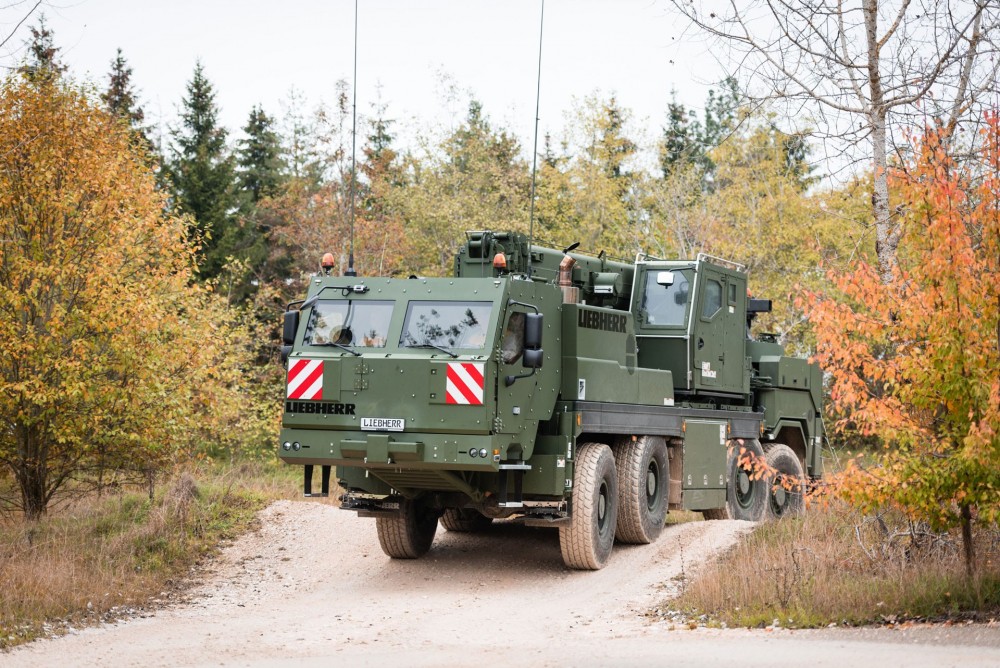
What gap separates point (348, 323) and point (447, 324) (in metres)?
1.09

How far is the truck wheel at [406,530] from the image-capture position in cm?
1503

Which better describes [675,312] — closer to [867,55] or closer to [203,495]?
[867,55]

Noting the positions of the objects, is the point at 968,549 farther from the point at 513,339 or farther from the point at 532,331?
the point at 513,339

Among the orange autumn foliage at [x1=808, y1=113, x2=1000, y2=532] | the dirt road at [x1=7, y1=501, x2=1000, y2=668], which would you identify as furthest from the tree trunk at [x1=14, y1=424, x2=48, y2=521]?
the orange autumn foliage at [x1=808, y1=113, x2=1000, y2=532]

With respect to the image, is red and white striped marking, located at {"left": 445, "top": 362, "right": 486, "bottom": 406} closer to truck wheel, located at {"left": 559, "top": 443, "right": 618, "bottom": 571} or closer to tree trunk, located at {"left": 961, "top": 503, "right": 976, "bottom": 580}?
truck wheel, located at {"left": 559, "top": 443, "right": 618, "bottom": 571}

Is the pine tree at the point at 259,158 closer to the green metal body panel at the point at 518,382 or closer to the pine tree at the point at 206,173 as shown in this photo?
the pine tree at the point at 206,173

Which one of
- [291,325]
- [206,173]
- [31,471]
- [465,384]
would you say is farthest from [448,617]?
[206,173]

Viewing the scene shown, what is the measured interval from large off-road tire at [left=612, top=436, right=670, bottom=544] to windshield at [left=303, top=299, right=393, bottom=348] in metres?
3.86

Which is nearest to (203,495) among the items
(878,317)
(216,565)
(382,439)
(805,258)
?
(216,565)

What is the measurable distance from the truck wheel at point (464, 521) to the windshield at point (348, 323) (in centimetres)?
467

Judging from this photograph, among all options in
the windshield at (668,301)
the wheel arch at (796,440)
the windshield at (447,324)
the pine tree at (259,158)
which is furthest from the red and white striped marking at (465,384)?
the pine tree at (259,158)

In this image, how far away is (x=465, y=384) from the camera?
1257 centimetres

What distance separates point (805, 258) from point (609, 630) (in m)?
23.7

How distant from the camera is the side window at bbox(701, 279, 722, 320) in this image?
17422 millimetres
